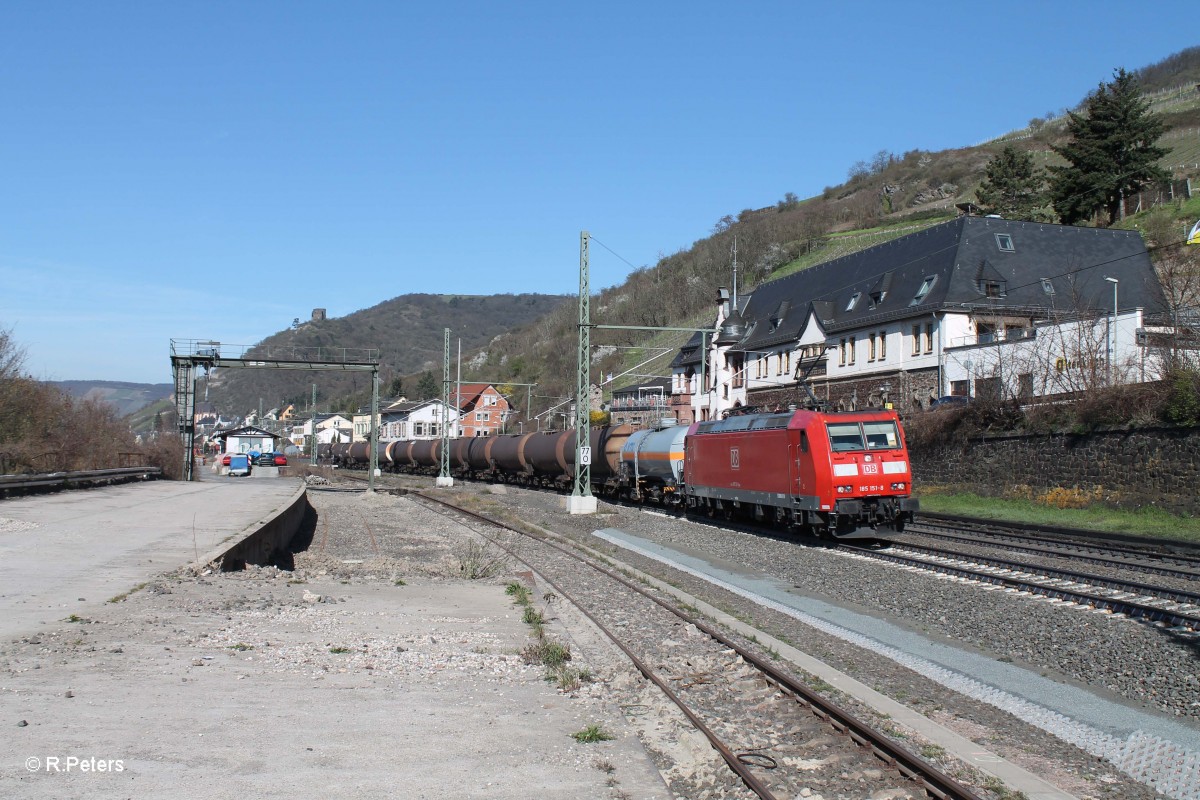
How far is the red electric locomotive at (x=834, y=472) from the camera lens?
20.2m

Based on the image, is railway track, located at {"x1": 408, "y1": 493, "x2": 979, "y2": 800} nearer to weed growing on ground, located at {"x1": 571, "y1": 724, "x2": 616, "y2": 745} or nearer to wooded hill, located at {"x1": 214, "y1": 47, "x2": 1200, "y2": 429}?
weed growing on ground, located at {"x1": 571, "y1": 724, "x2": 616, "y2": 745}

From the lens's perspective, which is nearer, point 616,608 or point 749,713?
point 749,713

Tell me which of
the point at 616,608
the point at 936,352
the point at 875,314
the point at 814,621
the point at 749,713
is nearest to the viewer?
the point at 749,713

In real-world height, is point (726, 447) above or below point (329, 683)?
above

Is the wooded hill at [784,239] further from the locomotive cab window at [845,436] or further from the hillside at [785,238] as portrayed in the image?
the locomotive cab window at [845,436]

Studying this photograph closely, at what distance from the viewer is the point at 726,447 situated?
25.6 meters

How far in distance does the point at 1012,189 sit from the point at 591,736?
264 feet

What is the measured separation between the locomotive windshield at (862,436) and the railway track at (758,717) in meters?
8.07

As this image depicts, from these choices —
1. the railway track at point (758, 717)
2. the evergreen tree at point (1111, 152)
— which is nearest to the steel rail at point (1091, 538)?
the railway track at point (758, 717)

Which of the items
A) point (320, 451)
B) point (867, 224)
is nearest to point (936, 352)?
point (867, 224)

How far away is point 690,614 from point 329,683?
18.4ft

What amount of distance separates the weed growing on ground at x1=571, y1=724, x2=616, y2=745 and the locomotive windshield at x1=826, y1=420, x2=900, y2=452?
46.1 feet

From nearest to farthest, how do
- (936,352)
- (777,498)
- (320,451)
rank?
(777,498) → (936,352) → (320,451)

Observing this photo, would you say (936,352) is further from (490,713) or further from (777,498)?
(490,713)
